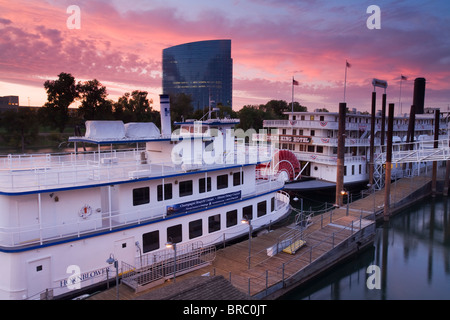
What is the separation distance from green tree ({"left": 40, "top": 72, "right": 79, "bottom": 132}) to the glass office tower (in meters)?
87.3

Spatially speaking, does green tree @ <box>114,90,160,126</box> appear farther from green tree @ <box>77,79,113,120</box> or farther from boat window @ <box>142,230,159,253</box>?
boat window @ <box>142,230,159,253</box>

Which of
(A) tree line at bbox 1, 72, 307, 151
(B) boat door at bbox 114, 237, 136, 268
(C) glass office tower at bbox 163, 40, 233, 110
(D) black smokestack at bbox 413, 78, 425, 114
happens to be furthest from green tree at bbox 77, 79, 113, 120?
(C) glass office tower at bbox 163, 40, 233, 110

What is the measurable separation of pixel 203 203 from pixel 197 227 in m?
1.30

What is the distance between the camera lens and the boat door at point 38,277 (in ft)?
41.5

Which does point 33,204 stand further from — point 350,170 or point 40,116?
point 40,116

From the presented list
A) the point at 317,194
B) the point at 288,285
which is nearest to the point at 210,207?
the point at 288,285

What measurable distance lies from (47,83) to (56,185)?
39.0 meters

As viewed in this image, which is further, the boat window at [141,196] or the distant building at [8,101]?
the distant building at [8,101]

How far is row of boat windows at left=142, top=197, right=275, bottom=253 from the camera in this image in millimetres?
16109

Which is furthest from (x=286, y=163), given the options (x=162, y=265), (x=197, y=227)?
(x=162, y=265)

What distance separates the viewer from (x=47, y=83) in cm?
4669

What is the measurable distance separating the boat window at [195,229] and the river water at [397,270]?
5.44 metres

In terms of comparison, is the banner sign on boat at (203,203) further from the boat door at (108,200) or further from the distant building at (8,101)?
the distant building at (8,101)

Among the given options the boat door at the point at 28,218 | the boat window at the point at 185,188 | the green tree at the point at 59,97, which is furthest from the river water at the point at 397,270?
the green tree at the point at 59,97
